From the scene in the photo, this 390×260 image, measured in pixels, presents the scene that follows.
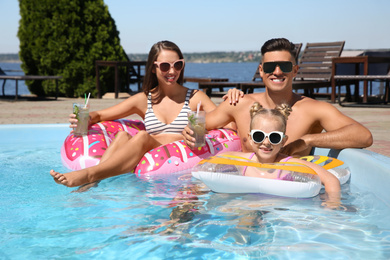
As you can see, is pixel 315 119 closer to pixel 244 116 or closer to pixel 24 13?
pixel 244 116

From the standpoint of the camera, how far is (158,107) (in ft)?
15.1

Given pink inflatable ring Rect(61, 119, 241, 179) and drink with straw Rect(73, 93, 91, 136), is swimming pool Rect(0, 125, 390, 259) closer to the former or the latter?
pink inflatable ring Rect(61, 119, 241, 179)

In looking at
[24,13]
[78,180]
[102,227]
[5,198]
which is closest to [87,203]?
[78,180]

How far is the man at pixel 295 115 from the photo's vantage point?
357cm

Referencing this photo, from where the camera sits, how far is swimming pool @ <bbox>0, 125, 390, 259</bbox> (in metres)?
2.58

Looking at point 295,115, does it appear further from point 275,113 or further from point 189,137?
point 189,137

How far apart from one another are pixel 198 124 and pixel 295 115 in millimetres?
813

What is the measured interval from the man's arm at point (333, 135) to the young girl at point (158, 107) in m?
1.15

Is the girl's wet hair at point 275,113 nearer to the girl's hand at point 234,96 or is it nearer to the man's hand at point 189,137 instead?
the girl's hand at point 234,96

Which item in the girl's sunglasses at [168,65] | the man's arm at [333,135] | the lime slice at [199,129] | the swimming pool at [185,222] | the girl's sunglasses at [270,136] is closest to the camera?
the swimming pool at [185,222]

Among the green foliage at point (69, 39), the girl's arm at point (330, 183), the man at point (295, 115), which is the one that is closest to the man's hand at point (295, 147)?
the man at point (295, 115)

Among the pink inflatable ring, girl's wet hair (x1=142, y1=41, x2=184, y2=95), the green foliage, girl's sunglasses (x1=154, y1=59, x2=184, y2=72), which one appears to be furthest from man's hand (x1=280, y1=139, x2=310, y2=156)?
the green foliage

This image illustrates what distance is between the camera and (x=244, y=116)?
4.00 meters

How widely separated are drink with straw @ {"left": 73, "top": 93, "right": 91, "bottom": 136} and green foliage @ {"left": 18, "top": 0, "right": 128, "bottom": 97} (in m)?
8.84
